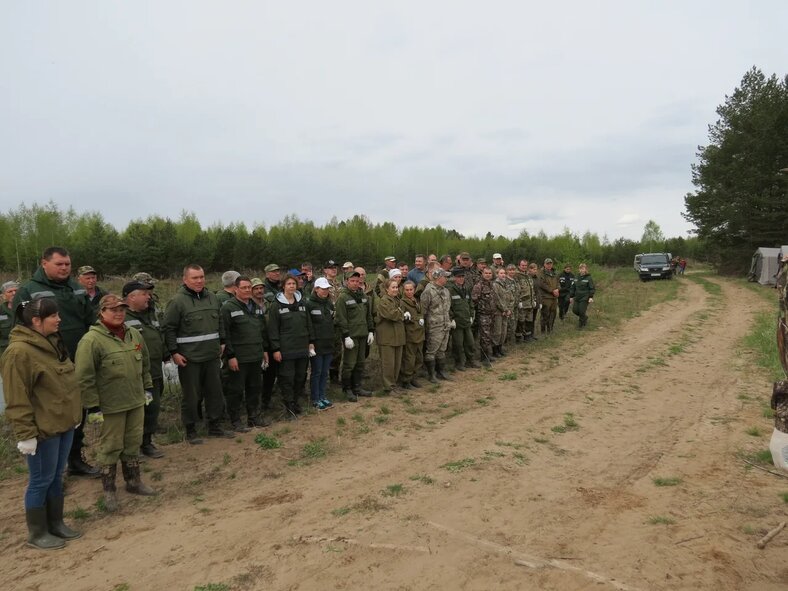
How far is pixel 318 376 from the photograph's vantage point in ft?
23.9

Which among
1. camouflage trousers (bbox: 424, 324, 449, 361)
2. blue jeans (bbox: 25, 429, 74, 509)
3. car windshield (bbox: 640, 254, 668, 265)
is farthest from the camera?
car windshield (bbox: 640, 254, 668, 265)

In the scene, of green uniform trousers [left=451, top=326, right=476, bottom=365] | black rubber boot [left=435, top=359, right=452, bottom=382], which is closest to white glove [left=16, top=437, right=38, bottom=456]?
black rubber boot [left=435, top=359, right=452, bottom=382]

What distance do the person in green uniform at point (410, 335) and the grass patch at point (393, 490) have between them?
3771 millimetres

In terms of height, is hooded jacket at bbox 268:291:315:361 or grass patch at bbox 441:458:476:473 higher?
hooded jacket at bbox 268:291:315:361

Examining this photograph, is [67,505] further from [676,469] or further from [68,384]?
[676,469]

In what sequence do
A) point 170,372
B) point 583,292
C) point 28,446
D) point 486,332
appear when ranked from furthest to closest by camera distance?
point 583,292, point 486,332, point 170,372, point 28,446

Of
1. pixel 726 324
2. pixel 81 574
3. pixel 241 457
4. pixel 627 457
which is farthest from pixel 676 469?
pixel 726 324

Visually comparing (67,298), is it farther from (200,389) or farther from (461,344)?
(461,344)

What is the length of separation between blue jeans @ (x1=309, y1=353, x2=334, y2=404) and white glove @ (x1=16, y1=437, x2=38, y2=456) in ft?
12.8

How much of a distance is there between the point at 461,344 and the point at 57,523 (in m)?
7.14

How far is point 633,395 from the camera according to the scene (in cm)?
773

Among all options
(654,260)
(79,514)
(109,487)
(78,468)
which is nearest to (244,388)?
(78,468)

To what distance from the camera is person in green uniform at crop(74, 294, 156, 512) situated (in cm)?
433

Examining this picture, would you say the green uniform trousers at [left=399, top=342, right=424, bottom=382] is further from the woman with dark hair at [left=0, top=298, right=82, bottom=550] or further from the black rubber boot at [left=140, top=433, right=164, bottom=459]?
the woman with dark hair at [left=0, top=298, right=82, bottom=550]
